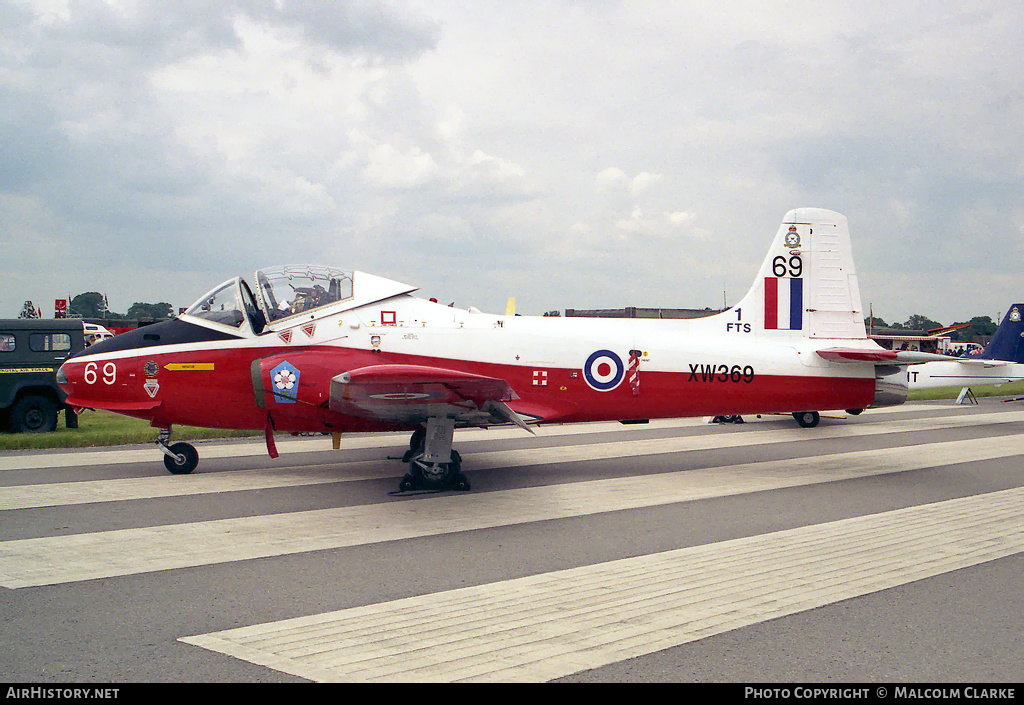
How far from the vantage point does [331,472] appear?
1116 cm

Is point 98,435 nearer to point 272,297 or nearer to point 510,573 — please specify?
point 272,297

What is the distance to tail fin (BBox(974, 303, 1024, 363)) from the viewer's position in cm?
2331

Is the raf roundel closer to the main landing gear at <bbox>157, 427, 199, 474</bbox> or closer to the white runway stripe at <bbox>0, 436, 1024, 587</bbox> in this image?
the white runway stripe at <bbox>0, 436, 1024, 587</bbox>

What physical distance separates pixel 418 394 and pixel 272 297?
3067 millimetres

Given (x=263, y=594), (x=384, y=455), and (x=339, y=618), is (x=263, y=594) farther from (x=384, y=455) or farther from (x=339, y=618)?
(x=384, y=455)

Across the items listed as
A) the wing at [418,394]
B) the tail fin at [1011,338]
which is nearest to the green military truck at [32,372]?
the wing at [418,394]

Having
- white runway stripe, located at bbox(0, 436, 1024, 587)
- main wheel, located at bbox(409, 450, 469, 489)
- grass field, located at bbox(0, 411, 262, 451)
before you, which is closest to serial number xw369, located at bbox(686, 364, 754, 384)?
white runway stripe, located at bbox(0, 436, 1024, 587)

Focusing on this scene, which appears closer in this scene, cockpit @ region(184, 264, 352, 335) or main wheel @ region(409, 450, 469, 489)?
main wheel @ region(409, 450, 469, 489)

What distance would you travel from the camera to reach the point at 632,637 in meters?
4.73

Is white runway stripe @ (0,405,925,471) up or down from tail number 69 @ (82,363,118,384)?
down

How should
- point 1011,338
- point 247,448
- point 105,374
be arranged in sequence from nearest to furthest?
1. point 105,374
2. point 247,448
3. point 1011,338

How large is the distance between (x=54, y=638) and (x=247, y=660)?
1359 mm

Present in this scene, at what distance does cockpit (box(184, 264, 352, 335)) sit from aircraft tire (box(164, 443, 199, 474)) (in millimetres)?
1935

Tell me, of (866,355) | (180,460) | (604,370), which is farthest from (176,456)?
(866,355)
